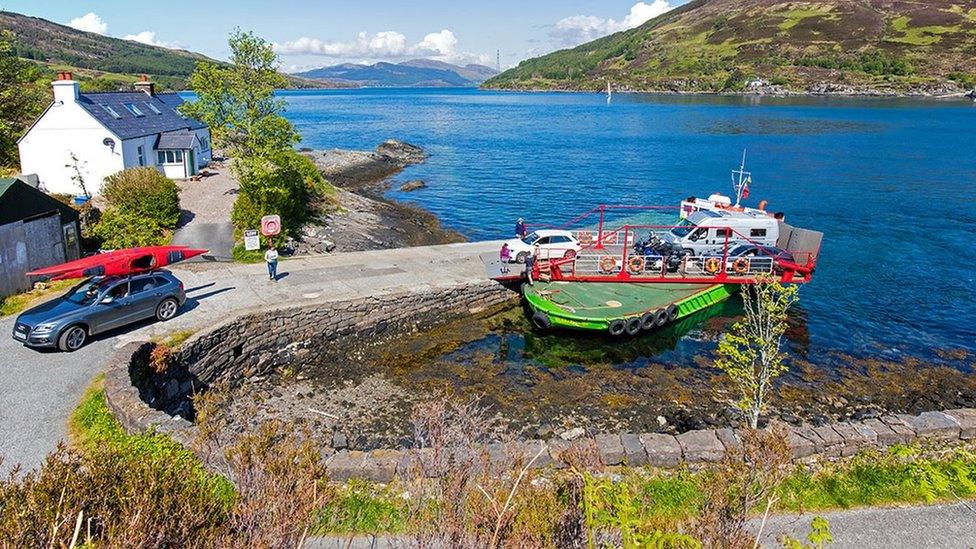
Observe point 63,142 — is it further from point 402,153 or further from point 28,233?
Answer: point 402,153

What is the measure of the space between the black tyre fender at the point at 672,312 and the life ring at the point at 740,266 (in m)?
4.82

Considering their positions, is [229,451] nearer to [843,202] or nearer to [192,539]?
[192,539]

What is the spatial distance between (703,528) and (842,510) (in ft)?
18.8

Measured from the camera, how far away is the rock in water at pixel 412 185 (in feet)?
185

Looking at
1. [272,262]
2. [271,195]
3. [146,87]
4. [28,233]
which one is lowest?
[272,262]

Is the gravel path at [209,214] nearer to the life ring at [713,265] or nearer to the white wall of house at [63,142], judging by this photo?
the white wall of house at [63,142]

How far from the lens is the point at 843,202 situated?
167 ft

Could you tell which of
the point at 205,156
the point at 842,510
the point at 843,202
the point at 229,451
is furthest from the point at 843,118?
the point at 229,451

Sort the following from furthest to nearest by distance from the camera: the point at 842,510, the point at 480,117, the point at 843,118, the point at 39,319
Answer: the point at 480,117 < the point at 843,118 < the point at 39,319 < the point at 842,510

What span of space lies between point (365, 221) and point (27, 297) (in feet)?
64.8

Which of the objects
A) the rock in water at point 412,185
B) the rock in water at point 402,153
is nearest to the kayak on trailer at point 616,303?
the rock in water at point 412,185

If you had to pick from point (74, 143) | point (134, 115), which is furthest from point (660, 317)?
point (134, 115)

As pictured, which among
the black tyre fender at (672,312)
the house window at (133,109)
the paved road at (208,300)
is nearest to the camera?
the paved road at (208,300)

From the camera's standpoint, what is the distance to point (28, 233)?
835 inches
